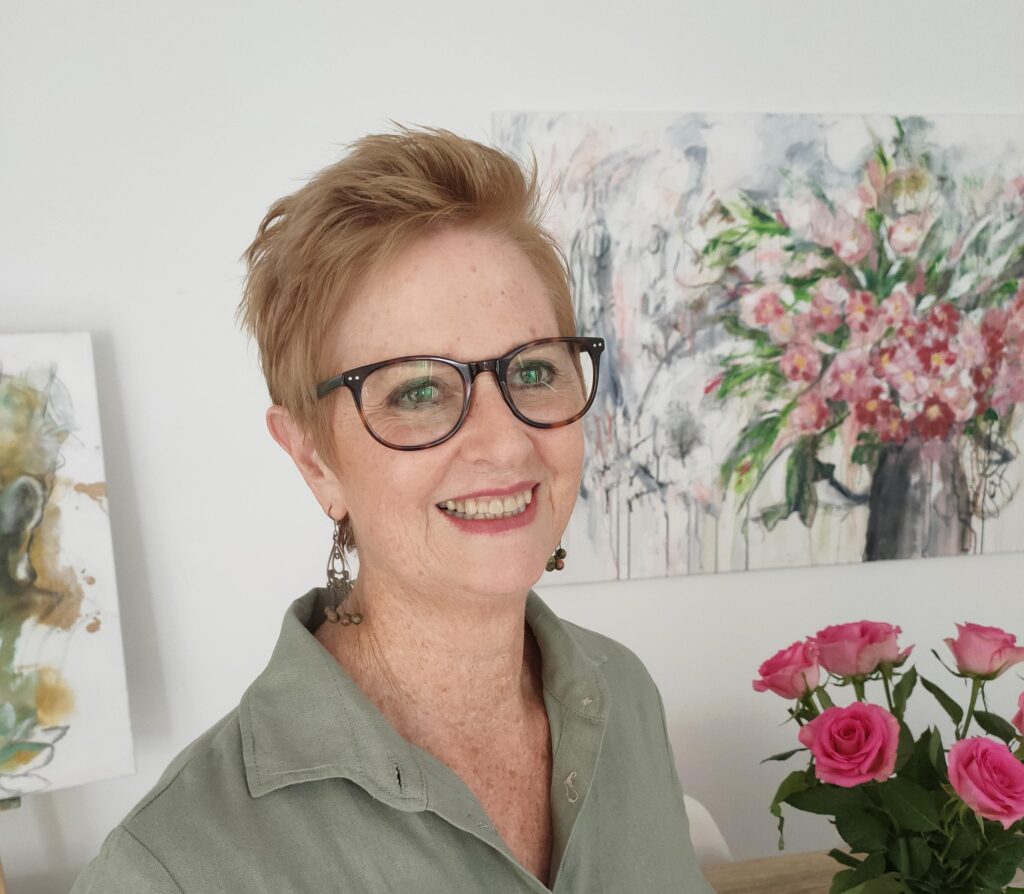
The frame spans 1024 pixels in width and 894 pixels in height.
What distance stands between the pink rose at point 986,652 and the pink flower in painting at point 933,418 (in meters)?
0.96

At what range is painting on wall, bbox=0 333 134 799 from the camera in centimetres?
170

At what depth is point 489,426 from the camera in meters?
0.95

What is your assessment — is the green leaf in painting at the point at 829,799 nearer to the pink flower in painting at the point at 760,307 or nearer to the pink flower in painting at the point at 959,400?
the pink flower in painting at the point at 760,307

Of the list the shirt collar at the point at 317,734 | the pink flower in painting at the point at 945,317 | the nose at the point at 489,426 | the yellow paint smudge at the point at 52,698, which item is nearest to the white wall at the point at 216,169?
the yellow paint smudge at the point at 52,698

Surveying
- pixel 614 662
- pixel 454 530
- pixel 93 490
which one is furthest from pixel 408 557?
pixel 93 490

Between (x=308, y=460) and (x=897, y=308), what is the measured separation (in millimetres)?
1703

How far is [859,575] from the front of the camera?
2373 mm

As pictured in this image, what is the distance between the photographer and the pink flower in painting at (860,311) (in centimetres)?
225

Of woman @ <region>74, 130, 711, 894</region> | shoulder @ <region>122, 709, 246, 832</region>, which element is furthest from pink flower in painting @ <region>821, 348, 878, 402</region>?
shoulder @ <region>122, 709, 246, 832</region>

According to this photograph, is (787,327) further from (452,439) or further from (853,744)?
(452,439)

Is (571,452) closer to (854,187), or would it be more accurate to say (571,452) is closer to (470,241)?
(470,241)

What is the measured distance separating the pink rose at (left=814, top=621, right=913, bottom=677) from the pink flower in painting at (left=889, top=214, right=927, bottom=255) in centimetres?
111

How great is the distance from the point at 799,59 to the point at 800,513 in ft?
3.53

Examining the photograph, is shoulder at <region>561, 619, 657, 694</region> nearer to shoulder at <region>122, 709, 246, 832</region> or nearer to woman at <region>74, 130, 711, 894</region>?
woman at <region>74, 130, 711, 894</region>
